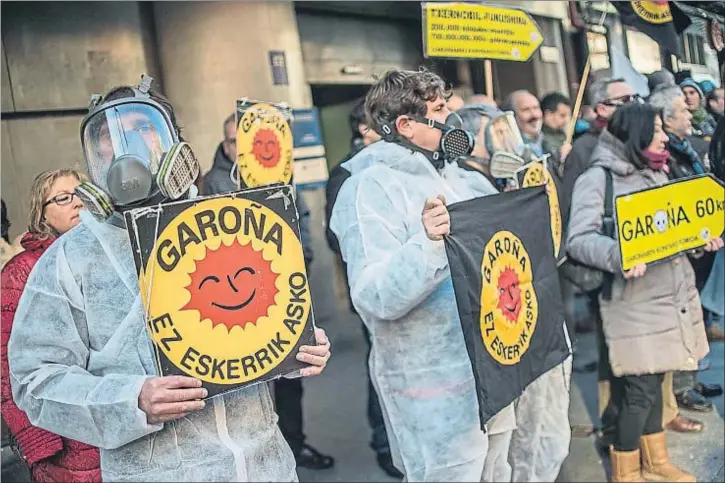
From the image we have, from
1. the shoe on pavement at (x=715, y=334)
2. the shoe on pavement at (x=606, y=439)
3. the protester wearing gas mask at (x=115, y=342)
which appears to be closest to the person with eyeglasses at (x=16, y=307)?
the protester wearing gas mask at (x=115, y=342)

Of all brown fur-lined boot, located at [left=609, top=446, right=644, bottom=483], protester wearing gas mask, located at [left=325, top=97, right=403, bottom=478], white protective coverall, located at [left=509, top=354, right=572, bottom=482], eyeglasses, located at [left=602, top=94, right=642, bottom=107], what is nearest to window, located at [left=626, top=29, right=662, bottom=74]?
eyeglasses, located at [left=602, top=94, right=642, bottom=107]

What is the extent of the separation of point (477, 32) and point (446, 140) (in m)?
1.89

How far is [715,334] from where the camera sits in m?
5.97

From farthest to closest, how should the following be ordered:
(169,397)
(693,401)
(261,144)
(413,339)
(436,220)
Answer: (693,401) < (261,144) < (413,339) < (436,220) < (169,397)

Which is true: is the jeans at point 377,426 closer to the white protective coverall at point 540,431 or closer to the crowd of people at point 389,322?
the crowd of people at point 389,322

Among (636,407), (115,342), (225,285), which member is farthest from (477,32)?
(115,342)

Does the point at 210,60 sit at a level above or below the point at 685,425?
above

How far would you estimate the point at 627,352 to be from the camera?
348 centimetres

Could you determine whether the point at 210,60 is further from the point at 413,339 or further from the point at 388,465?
the point at 413,339

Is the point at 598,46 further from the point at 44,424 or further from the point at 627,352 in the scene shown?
the point at 44,424

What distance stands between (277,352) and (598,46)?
10.6 meters

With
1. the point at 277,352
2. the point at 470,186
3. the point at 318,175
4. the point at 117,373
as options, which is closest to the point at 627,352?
the point at 470,186

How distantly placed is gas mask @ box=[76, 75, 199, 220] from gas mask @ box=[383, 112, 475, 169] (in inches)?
38.8

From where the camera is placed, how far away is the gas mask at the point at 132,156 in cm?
168
